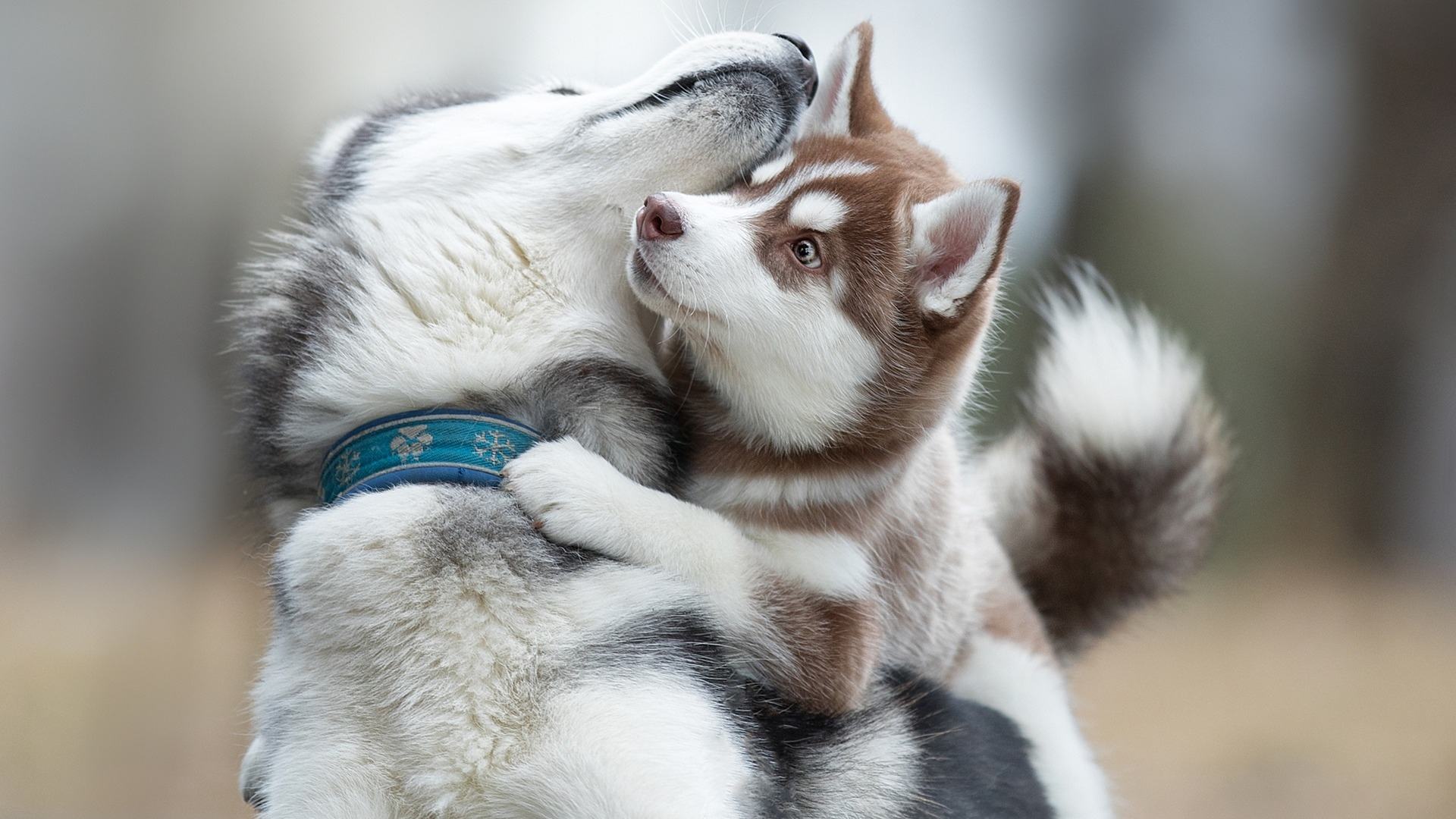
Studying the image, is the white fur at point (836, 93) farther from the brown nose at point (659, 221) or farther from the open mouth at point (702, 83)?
the brown nose at point (659, 221)

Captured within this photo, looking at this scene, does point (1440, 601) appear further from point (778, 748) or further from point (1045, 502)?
point (778, 748)

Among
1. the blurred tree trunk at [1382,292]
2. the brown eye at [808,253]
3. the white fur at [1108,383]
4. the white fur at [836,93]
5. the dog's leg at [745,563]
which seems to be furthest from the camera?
the blurred tree trunk at [1382,292]

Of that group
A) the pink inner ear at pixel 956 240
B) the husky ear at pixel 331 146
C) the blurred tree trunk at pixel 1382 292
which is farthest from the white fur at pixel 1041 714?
the blurred tree trunk at pixel 1382 292

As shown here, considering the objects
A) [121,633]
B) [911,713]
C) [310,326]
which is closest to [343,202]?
[310,326]

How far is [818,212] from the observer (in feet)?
4.85

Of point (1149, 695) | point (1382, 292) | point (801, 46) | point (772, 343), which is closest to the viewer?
point (772, 343)

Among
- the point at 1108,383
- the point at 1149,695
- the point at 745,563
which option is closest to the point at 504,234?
the point at 745,563

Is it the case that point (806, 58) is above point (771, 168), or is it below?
above

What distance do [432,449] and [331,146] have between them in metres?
0.71

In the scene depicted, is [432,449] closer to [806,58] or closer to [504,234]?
[504,234]

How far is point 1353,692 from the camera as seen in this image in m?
4.37

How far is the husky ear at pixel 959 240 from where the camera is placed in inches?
54.1

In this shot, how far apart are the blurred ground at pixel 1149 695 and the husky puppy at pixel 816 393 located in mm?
841

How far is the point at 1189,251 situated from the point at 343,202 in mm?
3940
